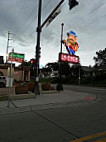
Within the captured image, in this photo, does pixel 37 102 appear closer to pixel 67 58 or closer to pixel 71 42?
pixel 67 58

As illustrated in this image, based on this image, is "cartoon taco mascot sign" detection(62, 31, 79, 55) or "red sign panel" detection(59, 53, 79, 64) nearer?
"red sign panel" detection(59, 53, 79, 64)

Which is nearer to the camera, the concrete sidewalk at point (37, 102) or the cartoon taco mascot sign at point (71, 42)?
the concrete sidewalk at point (37, 102)

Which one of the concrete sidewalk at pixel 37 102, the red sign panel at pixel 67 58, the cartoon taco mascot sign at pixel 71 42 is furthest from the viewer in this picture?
the cartoon taco mascot sign at pixel 71 42

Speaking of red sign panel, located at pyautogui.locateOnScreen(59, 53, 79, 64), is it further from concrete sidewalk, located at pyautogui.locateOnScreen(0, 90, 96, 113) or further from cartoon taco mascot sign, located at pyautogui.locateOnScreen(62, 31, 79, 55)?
concrete sidewalk, located at pyautogui.locateOnScreen(0, 90, 96, 113)

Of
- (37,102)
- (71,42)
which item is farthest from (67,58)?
(37,102)

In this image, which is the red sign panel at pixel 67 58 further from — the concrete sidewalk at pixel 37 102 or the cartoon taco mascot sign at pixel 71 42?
the concrete sidewalk at pixel 37 102

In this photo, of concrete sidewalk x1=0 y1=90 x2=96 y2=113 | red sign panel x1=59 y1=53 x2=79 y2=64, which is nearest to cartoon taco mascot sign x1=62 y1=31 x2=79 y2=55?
red sign panel x1=59 y1=53 x2=79 y2=64

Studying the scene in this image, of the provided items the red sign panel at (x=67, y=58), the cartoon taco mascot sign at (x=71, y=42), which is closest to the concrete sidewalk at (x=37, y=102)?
the red sign panel at (x=67, y=58)

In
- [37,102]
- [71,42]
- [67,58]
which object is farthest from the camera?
[71,42]

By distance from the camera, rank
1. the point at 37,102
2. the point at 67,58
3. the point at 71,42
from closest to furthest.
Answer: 1. the point at 37,102
2. the point at 67,58
3. the point at 71,42

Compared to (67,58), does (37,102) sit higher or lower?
lower

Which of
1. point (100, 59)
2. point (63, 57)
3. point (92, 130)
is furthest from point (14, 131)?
point (100, 59)

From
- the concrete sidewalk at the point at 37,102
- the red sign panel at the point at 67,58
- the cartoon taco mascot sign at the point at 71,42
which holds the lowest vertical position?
the concrete sidewalk at the point at 37,102

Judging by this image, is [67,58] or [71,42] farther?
[71,42]
